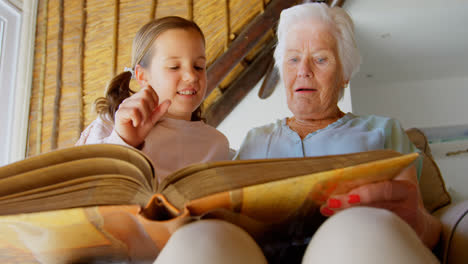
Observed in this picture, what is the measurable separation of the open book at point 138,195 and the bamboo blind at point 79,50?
2.28m

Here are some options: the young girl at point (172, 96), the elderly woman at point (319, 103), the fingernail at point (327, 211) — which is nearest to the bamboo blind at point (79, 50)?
the young girl at point (172, 96)

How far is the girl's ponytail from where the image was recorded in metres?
1.29

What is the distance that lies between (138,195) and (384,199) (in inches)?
14.7

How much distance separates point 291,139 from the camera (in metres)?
1.19

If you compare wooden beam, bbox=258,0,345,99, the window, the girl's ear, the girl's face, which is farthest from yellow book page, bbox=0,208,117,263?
wooden beam, bbox=258,0,345,99

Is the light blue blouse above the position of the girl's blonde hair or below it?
below

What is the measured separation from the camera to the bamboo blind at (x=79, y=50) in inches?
106

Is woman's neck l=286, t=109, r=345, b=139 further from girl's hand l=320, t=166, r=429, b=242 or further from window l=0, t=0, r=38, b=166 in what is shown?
window l=0, t=0, r=38, b=166

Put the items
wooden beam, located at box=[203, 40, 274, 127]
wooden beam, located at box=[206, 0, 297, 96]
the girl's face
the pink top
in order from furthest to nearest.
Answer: wooden beam, located at box=[203, 40, 274, 127]
wooden beam, located at box=[206, 0, 297, 96]
the girl's face
the pink top

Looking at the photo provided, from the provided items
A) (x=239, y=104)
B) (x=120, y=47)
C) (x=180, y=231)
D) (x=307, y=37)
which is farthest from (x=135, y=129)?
(x=239, y=104)

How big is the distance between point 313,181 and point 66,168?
35 cm

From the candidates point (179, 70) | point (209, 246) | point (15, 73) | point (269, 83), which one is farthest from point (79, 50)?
point (209, 246)

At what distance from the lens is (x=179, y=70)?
119 centimetres

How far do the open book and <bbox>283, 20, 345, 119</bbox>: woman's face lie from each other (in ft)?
2.15
